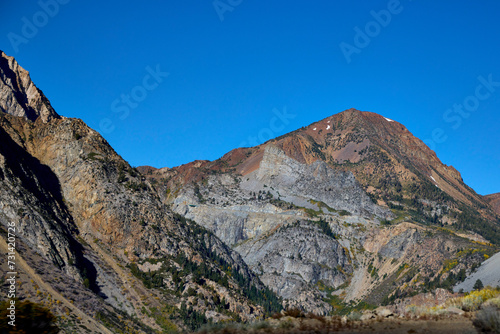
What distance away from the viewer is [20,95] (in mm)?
178125

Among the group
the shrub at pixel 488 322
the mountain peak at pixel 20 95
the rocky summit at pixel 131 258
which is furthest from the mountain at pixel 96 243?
the shrub at pixel 488 322

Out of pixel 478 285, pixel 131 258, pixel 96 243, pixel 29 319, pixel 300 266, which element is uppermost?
pixel 96 243

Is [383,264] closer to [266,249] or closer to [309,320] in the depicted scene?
[266,249]

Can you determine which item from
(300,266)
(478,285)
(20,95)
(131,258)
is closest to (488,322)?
(131,258)

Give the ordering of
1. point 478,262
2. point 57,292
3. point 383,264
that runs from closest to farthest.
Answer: point 57,292, point 478,262, point 383,264

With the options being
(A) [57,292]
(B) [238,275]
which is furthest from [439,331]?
(B) [238,275]

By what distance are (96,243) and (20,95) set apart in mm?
98946

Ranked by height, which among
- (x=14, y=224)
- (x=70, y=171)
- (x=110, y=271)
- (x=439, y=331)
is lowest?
(x=439, y=331)

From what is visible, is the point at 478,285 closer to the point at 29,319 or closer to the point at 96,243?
the point at 96,243

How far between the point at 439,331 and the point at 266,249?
574ft

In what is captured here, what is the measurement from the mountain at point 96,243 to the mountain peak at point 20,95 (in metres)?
35.8

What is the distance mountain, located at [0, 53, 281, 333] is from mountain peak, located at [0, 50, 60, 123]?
3582 cm

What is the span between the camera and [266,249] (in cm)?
19850

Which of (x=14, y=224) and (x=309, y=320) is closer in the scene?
(x=309, y=320)
